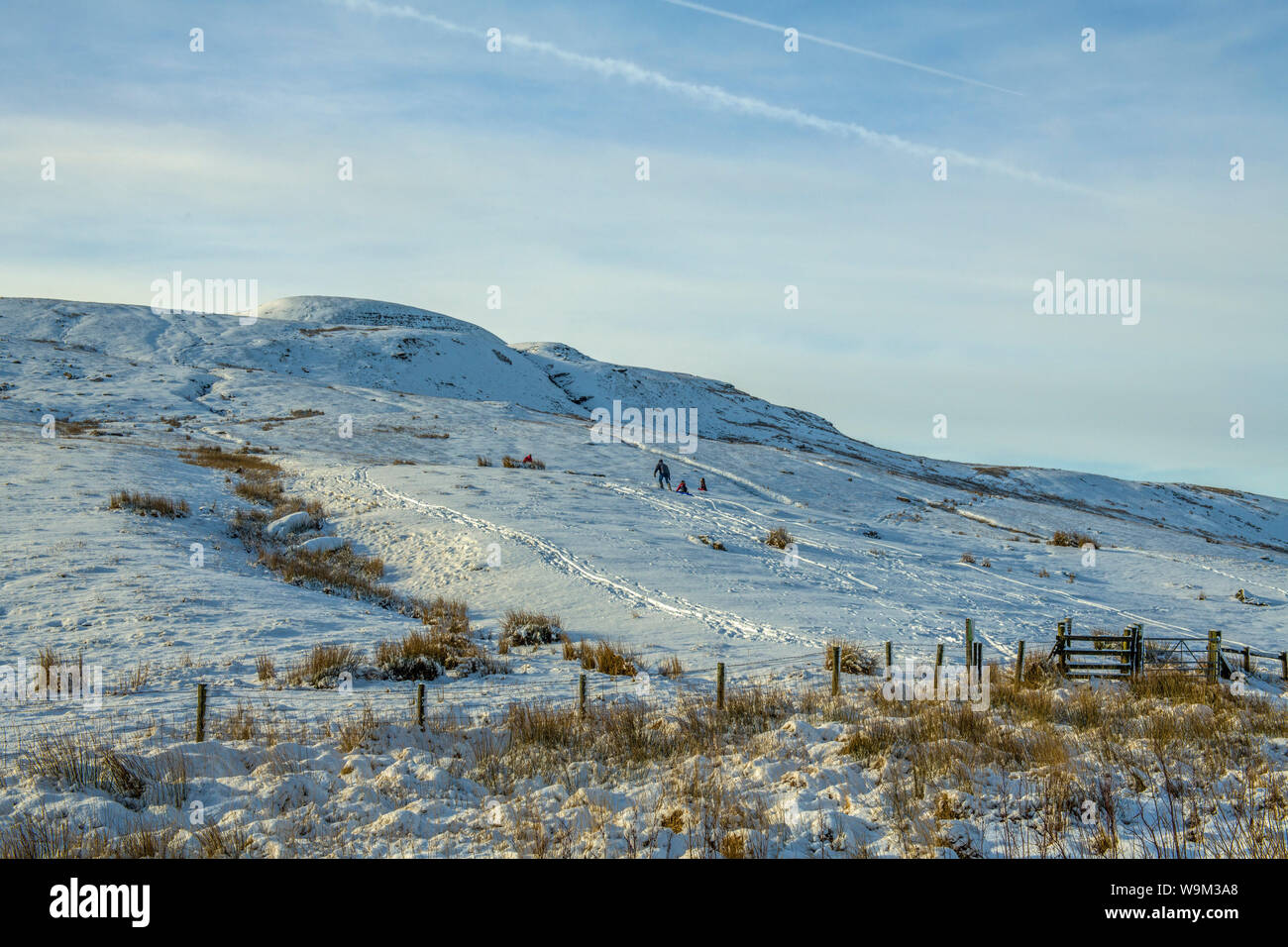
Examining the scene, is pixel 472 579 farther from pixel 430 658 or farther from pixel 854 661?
pixel 854 661

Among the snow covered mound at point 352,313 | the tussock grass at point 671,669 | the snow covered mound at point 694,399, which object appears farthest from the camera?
the snow covered mound at point 352,313

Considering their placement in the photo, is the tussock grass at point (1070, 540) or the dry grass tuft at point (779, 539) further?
the tussock grass at point (1070, 540)

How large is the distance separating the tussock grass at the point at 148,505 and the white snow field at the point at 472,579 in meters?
0.57

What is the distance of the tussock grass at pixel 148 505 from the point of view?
24.9 metres

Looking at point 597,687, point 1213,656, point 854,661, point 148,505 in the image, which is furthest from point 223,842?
point 148,505

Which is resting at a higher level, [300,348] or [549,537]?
[300,348]

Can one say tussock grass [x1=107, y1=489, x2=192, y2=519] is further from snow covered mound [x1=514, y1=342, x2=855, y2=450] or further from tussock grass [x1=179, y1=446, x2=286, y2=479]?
snow covered mound [x1=514, y1=342, x2=855, y2=450]

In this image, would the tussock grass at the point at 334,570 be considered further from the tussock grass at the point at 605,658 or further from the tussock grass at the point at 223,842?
the tussock grass at the point at 223,842

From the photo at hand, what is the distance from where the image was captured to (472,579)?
2186 centimetres

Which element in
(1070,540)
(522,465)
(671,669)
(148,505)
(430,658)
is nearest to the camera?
(430,658)

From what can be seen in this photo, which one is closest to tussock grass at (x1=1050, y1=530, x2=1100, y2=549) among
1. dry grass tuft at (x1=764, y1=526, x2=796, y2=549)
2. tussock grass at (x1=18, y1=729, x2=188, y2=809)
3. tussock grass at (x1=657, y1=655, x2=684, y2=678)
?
dry grass tuft at (x1=764, y1=526, x2=796, y2=549)

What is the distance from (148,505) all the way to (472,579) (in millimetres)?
11505

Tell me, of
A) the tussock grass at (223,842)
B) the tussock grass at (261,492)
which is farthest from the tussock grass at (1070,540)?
the tussock grass at (223,842)
